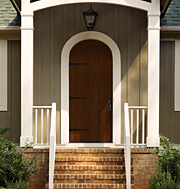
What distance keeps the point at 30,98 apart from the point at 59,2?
5.98 feet

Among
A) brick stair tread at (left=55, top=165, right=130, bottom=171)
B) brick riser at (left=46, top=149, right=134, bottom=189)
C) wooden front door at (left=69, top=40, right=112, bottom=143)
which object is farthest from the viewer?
wooden front door at (left=69, top=40, right=112, bottom=143)

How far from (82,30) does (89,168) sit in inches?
118

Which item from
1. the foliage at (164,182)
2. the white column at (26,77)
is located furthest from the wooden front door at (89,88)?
the foliage at (164,182)

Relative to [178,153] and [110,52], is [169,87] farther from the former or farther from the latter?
[178,153]

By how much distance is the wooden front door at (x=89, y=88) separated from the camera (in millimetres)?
7320

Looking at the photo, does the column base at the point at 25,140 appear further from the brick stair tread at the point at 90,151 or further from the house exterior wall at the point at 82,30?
the house exterior wall at the point at 82,30

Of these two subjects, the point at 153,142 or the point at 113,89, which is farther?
the point at 113,89

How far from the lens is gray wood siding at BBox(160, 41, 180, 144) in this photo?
7.54 m

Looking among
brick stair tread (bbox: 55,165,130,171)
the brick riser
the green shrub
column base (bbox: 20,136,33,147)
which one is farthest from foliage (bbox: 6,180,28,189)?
the green shrub

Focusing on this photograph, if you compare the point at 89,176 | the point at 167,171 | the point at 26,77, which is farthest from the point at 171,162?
the point at 26,77

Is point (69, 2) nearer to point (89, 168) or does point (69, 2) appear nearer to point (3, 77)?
point (3, 77)

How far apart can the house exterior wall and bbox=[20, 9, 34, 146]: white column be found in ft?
3.49

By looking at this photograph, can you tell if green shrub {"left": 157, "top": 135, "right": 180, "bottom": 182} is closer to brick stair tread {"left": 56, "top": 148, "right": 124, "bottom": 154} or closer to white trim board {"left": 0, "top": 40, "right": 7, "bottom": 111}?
brick stair tread {"left": 56, "top": 148, "right": 124, "bottom": 154}

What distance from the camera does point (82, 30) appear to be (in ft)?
23.7
